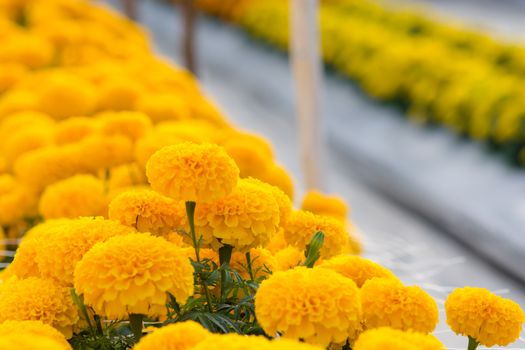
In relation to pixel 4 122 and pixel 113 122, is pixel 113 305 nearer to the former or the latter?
pixel 113 122

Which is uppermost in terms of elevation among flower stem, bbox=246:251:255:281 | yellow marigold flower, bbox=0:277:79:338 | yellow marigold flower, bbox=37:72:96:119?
flower stem, bbox=246:251:255:281

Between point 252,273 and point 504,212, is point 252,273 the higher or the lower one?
the higher one

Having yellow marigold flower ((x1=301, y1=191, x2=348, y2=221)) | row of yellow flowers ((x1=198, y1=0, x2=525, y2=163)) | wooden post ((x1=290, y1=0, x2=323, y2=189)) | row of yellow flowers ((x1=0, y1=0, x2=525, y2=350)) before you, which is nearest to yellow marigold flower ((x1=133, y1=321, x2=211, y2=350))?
row of yellow flowers ((x1=0, y1=0, x2=525, y2=350))

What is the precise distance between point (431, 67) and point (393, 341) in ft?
15.4

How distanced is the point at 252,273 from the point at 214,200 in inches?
5.5

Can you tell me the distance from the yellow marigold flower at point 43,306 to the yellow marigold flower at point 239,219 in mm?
175

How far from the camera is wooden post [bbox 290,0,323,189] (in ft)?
12.8

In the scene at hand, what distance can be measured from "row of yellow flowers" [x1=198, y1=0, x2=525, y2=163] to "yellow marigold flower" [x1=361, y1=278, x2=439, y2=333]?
11.2 feet

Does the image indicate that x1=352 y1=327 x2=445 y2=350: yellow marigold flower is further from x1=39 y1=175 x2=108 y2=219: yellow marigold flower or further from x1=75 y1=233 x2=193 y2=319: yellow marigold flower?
x1=39 y1=175 x2=108 y2=219: yellow marigold flower

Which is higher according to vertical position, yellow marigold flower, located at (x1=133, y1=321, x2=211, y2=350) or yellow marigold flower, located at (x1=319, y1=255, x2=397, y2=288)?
yellow marigold flower, located at (x1=133, y1=321, x2=211, y2=350)

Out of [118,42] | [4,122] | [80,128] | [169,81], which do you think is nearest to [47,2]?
[118,42]

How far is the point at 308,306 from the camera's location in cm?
92

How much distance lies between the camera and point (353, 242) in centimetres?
220

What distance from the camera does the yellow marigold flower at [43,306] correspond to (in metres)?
1.06
